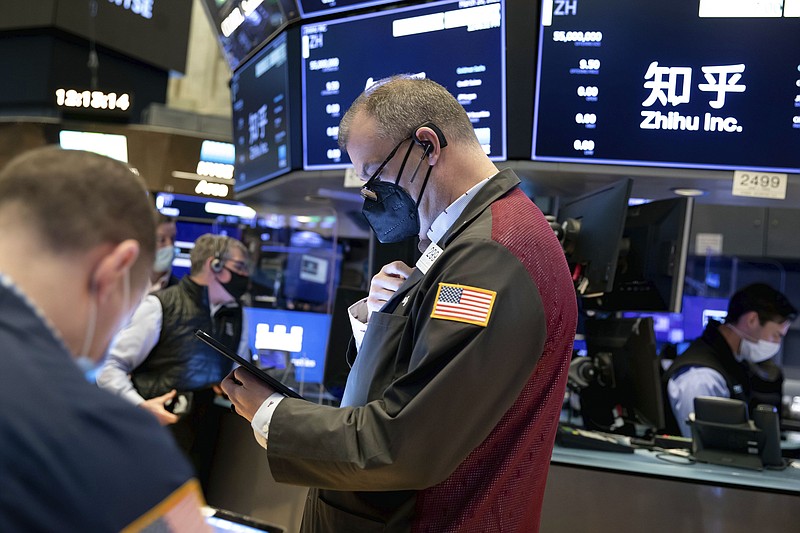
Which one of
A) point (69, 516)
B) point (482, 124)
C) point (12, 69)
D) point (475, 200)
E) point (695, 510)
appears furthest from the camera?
point (12, 69)

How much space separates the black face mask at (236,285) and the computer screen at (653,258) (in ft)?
6.84

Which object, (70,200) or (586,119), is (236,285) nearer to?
(586,119)

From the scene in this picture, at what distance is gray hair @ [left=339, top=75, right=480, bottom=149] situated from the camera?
200cm

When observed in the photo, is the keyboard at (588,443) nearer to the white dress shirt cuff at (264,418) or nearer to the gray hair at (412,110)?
the gray hair at (412,110)

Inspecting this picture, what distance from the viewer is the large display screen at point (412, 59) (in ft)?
11.4

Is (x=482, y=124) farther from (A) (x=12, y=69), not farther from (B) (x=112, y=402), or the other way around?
(A) (x=12, y=69)

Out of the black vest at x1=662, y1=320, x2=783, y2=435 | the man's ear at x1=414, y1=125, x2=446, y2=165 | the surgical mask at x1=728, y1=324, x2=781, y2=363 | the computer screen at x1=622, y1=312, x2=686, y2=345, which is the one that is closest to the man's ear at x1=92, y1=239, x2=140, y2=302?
the man's ear at x1=414, y1=125, x2=446, y2=165

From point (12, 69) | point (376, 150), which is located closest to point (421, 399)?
point (376, 150)

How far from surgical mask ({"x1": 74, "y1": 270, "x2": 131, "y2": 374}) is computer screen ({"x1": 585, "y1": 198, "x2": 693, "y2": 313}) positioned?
2563 millimetres

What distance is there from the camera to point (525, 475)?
1810 millimetres

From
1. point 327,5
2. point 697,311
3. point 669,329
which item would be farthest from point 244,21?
point 697,311

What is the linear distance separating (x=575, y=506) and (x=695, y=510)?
1.36ft

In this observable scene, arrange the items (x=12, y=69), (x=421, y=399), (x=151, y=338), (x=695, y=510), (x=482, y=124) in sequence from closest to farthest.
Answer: (x=421, y=399)
(x=695, y=510)
(x=482, y=124)
(x=151, y=338)
(x=12, y=69)

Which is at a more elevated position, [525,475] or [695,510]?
[525,475]
